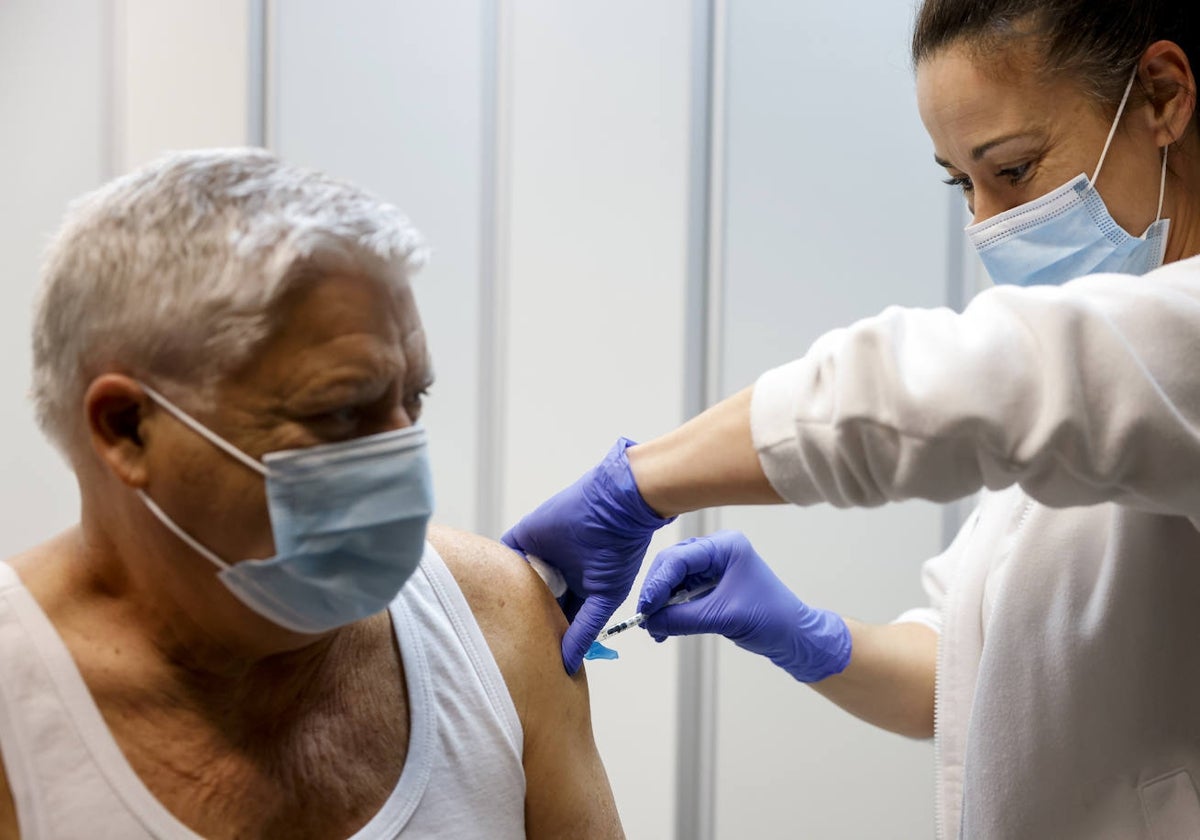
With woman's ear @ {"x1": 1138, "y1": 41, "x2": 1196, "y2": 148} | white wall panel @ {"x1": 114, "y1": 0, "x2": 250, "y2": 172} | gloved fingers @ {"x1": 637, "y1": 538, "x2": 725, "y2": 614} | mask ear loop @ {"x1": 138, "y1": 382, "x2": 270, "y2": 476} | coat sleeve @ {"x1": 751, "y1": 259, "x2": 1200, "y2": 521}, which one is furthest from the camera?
white wall panel @ {"x1": 114, "y1": 0, "x2": 250, "y2": 172}

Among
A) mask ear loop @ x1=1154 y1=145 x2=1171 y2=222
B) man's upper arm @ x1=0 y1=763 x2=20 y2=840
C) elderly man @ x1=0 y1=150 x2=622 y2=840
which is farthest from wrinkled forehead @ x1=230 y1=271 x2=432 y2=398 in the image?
mask ear loop @ x1=1154 y1=145 x2=1171 y2=222

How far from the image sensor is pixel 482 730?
1.19 meters

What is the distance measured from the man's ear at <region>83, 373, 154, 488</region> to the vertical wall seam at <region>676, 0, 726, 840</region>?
157 cm

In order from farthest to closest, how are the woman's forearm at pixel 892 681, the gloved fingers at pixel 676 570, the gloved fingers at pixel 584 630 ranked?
the woman's forearm at pixel 892 681, the gloved fingers at pixel 676 570, the gloved fingers at pixel 584 630

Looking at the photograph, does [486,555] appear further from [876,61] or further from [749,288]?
[876,61]

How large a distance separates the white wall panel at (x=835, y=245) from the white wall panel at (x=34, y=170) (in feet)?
4.48

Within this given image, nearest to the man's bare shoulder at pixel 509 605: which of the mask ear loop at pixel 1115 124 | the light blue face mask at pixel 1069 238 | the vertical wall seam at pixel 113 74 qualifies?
the light blue face mask at pixel 1069 238

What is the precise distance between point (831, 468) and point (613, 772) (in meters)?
1.79

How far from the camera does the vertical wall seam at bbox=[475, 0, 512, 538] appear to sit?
2529mm

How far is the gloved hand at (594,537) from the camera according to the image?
127 cm

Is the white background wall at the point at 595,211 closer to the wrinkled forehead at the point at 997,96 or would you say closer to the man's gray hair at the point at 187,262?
the wrinkled forehead at the point at 997,96

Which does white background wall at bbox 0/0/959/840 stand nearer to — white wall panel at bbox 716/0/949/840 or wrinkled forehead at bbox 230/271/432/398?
white wall panel at bbox 716/0/949/840

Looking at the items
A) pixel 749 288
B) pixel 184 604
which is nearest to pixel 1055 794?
pixel 184 604

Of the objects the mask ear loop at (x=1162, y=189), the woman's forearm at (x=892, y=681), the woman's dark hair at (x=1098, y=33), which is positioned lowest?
the woman's forearm at (x=892, y=681)
